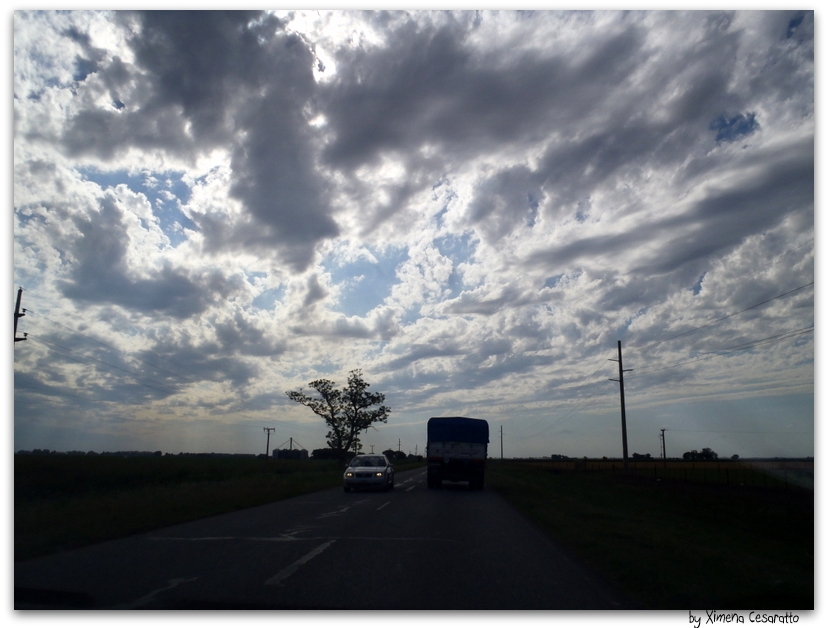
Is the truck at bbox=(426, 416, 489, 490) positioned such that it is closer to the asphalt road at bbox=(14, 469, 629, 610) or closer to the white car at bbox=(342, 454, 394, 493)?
the white car at bbox=(342, 454, 394, 493)

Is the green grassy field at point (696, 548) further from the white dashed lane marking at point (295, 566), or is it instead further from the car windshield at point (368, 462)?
the car windshield at point (368, 462)

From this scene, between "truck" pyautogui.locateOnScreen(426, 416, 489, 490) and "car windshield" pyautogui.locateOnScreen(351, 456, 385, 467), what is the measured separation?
2594mm

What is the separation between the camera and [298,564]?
8.68 m

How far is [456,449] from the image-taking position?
28922 millimetres

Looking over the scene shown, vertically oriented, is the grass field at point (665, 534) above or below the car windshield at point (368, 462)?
above

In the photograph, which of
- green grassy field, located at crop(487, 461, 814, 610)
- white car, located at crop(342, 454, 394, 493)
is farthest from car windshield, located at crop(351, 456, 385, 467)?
green grassy field, located at crop(487, 461, 814, 610)

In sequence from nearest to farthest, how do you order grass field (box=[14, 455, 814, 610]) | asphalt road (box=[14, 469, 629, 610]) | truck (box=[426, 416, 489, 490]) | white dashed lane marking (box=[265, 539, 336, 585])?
asphalt road (box=[14, 469, 629, 610]), grass field (box=[14, 455, 814, 610]), white dashed lane marking (box=[265, 539, 336, 585]), truck (box=[426, 416, 489, 490])

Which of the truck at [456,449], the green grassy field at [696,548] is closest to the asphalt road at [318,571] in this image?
the green grassy field at [696,548]

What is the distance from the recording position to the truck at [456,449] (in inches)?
1136

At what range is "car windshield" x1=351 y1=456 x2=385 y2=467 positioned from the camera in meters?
27.9

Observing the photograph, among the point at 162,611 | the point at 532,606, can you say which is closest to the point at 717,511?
the point at 532,606

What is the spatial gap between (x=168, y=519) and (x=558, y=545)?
33.1 feet

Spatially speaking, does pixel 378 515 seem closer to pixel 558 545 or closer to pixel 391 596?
pixel 558 545

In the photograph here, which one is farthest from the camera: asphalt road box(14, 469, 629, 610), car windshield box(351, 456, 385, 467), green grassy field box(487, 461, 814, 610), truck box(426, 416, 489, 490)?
truck box(426, 416, 489, 490)
